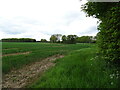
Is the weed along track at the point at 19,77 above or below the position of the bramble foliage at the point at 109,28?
below

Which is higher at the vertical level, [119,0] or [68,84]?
[119,0]

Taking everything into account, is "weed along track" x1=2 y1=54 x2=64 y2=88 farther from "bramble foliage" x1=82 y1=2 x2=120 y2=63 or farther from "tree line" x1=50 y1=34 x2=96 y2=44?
"tree line" x1=50 y1=34 x2=96 y2=44

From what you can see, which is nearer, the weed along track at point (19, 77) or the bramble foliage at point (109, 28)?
the bramble foliage at point (109, 28)

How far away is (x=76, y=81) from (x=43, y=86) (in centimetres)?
164

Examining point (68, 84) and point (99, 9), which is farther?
point (99, 9)

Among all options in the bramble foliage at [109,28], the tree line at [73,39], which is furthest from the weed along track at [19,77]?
the tree line at [73,39]

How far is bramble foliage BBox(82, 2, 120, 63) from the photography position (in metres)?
4.80

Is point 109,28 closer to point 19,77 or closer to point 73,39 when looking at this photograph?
point 19,77

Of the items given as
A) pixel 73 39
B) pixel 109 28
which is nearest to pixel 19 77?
pixel 109 28

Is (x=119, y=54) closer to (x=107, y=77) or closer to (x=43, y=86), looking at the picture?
(x=107, y=77)

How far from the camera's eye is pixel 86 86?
4.36 meters

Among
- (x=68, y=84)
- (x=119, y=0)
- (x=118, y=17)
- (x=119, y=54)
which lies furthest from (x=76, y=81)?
(x=119, y=0)

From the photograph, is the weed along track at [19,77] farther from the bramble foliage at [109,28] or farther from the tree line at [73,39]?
the tree line at [73,39]

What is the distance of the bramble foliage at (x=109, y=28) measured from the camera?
4803 mm
